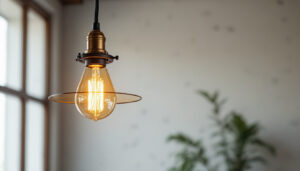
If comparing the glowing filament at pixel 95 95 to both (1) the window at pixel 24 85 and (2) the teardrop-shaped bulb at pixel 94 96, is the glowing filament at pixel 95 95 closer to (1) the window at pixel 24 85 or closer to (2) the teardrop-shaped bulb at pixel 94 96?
(2) the teardrop-shaped bulb at pixel 94 96

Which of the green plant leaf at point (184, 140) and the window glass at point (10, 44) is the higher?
the window glass at point (10, 44)

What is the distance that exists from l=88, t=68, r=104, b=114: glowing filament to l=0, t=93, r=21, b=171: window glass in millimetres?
2319

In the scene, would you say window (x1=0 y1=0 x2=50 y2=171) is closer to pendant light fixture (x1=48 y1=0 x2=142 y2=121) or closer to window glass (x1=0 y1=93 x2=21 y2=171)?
window glass (x1=0 y1=93 x2=21 y2=171)

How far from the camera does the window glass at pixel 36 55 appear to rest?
13.9 ft

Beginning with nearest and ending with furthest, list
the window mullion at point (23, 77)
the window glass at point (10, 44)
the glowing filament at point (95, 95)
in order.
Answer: the glowing filament at point (95, 95), the window glass at point (10, 44), the window mullion at point (23, 77)

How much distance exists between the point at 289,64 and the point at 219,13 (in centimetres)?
88

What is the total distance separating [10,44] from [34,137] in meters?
0.94

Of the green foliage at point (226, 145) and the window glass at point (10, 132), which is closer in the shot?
the window glass at point (10, 132)

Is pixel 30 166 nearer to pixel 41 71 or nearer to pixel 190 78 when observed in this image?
pixel 41 71

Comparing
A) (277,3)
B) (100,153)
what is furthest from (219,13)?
(100,153)

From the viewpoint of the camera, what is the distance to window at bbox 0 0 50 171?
Result: 3697 mm

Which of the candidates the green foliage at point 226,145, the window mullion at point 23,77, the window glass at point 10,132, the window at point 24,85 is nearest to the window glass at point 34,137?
the window at point 24,85

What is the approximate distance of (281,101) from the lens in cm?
449

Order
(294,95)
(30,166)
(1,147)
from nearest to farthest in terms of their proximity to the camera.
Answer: (1,147)
(30,166)
(294,95)
